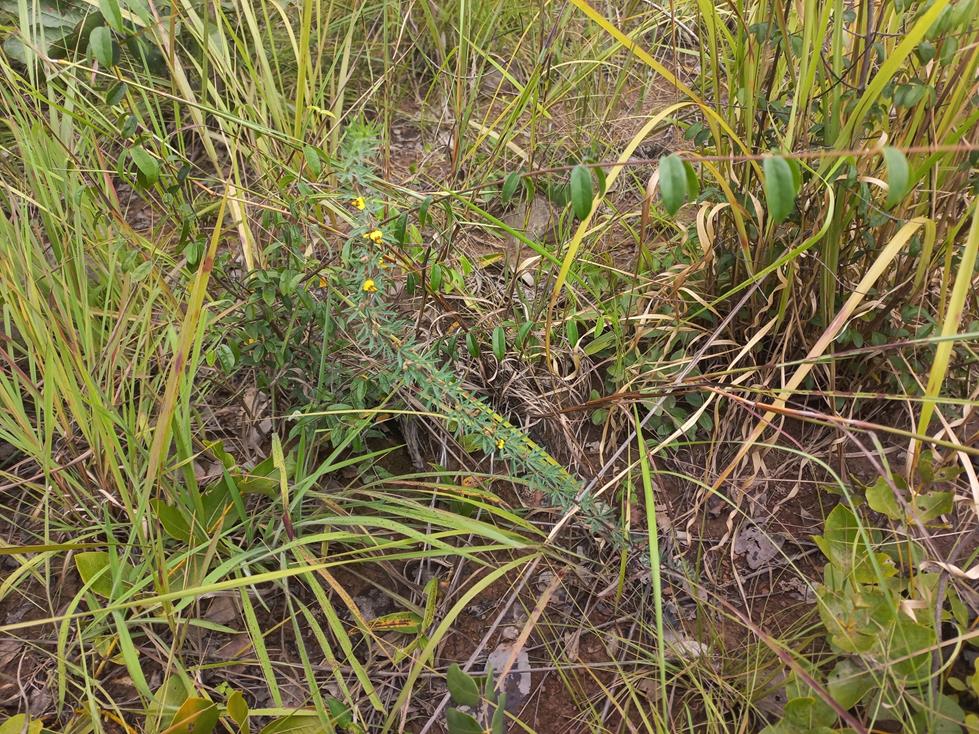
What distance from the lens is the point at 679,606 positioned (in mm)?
1320

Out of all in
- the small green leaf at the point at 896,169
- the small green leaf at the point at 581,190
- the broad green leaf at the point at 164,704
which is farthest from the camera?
the broad green leaf at the point at 164,704

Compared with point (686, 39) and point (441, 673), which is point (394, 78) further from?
point (441, 673)

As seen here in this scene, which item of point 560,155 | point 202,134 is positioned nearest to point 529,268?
point 560,155

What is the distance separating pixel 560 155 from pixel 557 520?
3.24ft

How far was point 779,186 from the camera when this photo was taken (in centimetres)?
81

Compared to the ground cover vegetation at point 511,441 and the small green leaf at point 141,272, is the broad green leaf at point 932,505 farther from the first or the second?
the small green leaf at point 141,272

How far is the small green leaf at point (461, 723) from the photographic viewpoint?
1.03 metres

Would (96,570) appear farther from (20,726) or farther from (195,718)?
(195,718)

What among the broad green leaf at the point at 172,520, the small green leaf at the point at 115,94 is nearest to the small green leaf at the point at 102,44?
the small green leaf at the point at 115,94

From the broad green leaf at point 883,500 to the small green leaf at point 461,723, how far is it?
0.69 m

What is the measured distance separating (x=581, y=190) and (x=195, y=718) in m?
0.90

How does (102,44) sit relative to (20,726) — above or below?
above

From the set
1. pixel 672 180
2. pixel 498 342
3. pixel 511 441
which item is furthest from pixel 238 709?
pixel 672 180

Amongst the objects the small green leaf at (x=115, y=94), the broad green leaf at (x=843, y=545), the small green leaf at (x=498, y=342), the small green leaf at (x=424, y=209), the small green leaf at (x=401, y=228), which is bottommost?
the broad green leaf at (x=843, y=545)
